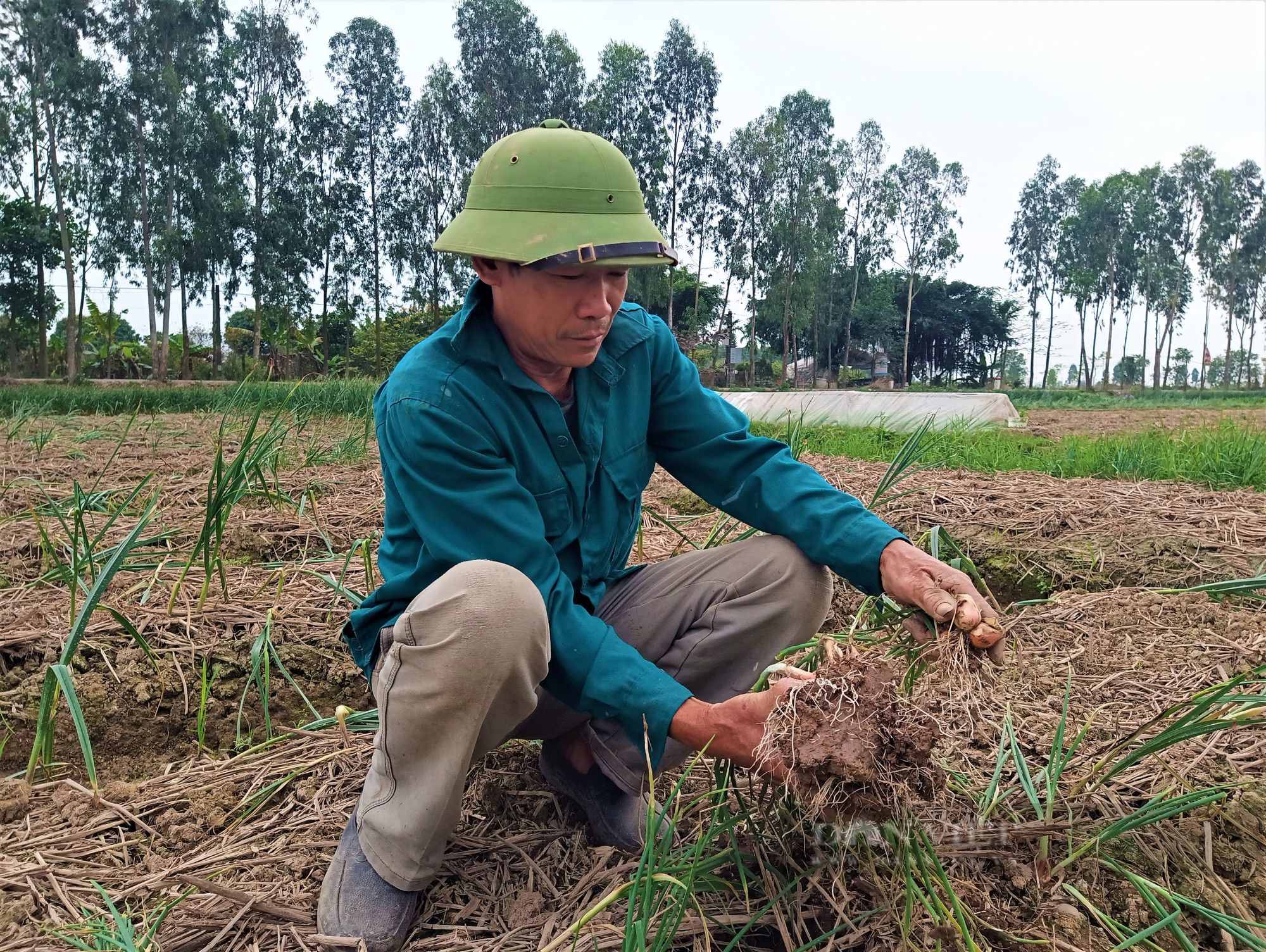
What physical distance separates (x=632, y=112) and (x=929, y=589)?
3383cm

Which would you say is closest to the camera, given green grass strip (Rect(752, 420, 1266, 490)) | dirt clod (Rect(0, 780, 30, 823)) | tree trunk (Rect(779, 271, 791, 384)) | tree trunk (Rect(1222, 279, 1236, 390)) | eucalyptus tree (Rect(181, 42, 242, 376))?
dirt clod (Rect(0, 780, 30, 823))

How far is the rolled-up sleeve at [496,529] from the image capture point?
117 cm

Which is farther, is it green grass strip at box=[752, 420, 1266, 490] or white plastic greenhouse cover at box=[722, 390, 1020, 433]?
white plastic greenhouse cover at box=[722, 390, 1020, 433]

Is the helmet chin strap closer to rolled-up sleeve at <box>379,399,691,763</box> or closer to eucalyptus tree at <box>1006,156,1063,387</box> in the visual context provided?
rolled-up sleeve at <box>379,399,691,763</box>

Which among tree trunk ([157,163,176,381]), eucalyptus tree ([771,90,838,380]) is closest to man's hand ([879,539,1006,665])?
tree trunk ([157,163,176,381])

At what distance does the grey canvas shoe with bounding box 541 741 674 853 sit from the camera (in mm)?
1397

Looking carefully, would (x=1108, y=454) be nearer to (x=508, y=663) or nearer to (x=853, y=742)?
(x=853, y=742)

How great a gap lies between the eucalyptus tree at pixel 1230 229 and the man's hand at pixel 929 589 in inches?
1756

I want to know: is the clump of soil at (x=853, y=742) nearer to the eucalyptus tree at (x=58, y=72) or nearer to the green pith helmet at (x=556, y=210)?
the green pith helmet at (x=556, y=210)

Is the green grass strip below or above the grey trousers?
above

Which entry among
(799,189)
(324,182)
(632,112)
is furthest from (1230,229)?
(324,182)

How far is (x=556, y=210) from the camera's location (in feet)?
3.99

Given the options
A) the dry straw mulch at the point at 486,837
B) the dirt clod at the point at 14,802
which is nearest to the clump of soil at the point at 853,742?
the dry straw mulch at the point at 486,837

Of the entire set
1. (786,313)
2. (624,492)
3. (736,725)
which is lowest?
(736,725)
